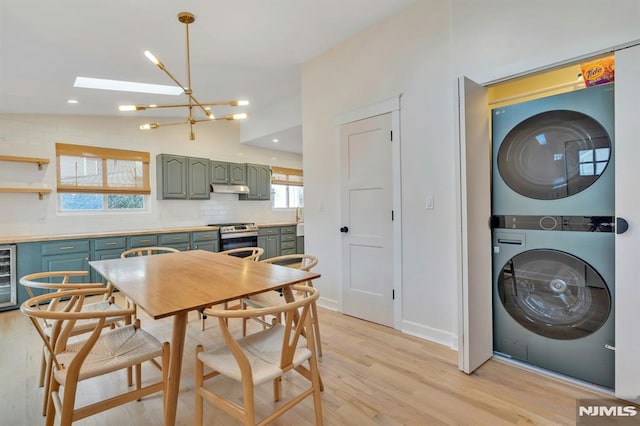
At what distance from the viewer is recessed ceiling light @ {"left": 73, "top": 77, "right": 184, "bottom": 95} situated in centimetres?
339

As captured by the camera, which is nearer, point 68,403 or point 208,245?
point 68,403

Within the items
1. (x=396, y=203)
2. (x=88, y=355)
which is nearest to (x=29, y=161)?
(x=88, y=355)

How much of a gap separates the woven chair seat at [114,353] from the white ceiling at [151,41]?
2333 mm

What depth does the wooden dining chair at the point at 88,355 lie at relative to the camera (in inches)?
50.8

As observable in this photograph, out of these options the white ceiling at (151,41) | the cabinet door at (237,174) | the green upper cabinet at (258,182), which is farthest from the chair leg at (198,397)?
the green upper cabinet at (258,182)

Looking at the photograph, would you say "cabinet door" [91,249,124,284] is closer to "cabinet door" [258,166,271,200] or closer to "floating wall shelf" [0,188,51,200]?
"floating wall shelf" [0,188,51,200]

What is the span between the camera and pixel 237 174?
578 cm

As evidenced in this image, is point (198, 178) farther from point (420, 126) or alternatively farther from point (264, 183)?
point (420, 126)

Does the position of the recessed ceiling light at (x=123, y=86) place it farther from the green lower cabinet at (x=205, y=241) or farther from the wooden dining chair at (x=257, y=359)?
the wooden dining chair at (x=257, y=359)

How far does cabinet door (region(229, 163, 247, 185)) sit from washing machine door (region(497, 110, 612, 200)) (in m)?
4.53

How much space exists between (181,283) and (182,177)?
3791mm

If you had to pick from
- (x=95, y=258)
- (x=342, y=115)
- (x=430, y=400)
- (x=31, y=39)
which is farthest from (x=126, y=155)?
(x=430, y=400)

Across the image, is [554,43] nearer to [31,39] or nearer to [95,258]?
[31,39]

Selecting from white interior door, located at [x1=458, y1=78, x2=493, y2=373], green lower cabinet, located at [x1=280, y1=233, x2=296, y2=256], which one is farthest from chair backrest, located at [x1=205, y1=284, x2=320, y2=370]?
green lower cabinet, located at [x1=280, y1=233, x2=296, y2=256]
